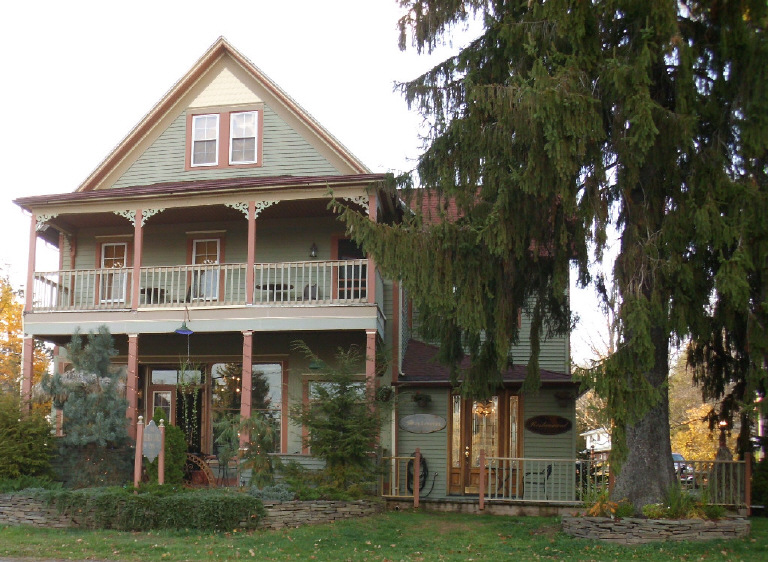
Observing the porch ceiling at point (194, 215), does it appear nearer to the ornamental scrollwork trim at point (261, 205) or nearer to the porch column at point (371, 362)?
the ornamental scrollwork trim at point (261, 205)

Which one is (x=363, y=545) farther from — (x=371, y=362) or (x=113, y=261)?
(x=113, y=261)

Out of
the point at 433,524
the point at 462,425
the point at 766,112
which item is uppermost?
the point at 766,112

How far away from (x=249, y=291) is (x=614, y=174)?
7.49 metres

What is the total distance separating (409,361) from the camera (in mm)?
18828

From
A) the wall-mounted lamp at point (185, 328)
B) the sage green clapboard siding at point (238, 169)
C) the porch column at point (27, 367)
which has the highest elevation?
the sage green clapboard siding at point (238, 169)

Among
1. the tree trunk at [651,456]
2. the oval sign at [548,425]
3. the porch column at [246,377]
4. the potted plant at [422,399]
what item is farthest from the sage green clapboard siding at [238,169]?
the tree trunk at [651,456]

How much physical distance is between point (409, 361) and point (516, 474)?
348 cm

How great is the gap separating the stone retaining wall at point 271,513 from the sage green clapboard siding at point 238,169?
734cm

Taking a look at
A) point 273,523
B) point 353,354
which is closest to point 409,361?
point 353,354

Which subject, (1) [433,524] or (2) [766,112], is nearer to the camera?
(2) [766,112]

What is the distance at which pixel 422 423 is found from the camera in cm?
1770

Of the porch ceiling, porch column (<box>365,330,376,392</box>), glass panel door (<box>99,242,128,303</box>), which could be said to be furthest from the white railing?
glass panel door (<box>99,242,128,303</box>)

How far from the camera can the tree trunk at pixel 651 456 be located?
1232cm

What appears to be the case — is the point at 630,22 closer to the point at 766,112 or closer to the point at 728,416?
the point at 766,112
